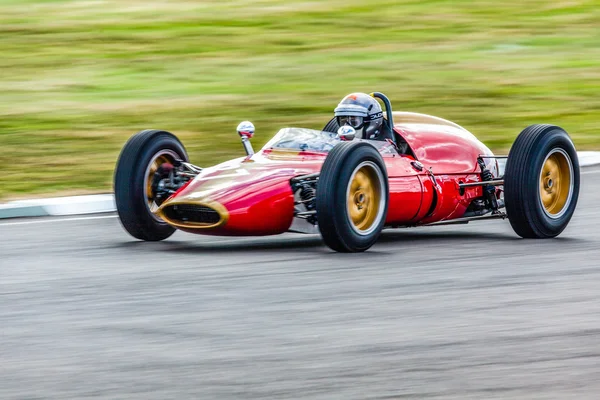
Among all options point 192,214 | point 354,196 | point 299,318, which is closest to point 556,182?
point 354,196

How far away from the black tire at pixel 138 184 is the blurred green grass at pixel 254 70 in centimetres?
347

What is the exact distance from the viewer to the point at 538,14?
83.1ft

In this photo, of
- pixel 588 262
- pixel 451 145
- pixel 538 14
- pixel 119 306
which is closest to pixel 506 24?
pixel 538 14

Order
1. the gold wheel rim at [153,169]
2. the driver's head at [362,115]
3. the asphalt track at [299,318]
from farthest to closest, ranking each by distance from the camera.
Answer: the driver's head at [362,115], the gold wheel rim at [153,169], the asphalt track at [299,318]

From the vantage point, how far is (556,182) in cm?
988

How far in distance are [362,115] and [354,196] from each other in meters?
1.20

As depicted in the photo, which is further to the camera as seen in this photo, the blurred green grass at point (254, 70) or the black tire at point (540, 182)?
the blurred green grass at point (254, 70)

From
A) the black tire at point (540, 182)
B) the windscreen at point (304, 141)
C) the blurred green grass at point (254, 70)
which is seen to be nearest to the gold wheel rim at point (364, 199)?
the windscreen at point (304, 141)

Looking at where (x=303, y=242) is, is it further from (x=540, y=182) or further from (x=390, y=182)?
(x=540, y=182)

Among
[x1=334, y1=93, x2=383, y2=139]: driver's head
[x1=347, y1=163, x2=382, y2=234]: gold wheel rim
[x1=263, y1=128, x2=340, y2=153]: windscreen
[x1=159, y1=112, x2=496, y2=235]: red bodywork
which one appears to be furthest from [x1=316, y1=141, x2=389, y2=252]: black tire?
[x1=334, y1=93, x2=383, y2=139]: driver's head

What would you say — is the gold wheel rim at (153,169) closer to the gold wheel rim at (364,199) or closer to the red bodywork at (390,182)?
the red bodywork at (390,182)

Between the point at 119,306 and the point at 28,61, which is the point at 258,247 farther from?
the point at 28,61

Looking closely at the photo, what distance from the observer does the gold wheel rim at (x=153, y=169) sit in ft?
30.7

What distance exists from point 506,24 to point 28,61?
9.24 m
